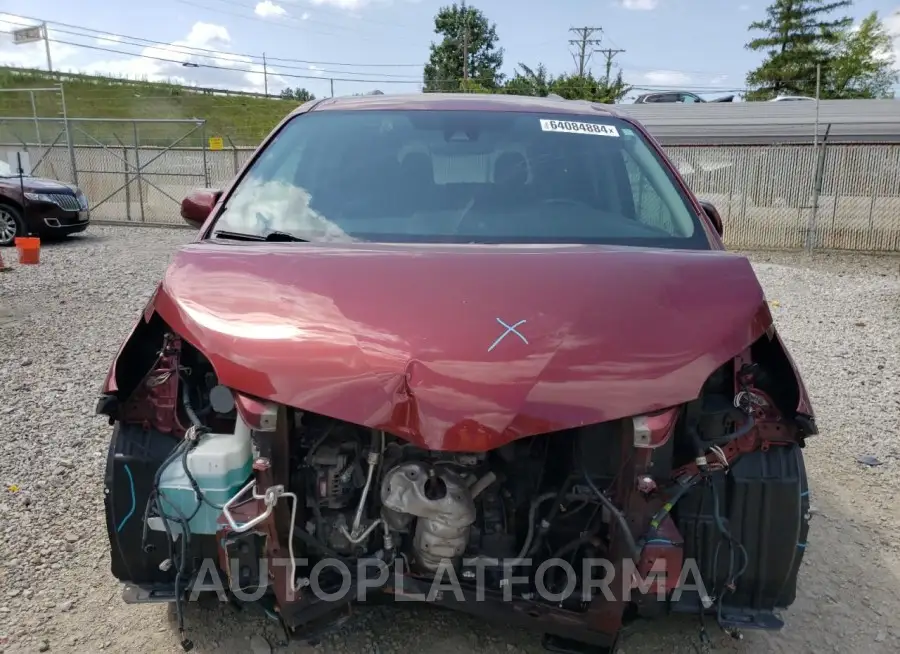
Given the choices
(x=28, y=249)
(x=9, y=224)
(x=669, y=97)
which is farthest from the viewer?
(x=669, y=97)

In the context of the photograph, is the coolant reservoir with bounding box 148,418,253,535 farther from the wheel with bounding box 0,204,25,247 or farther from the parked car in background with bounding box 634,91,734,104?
the parked car in background with bounding box 634,91,734,104

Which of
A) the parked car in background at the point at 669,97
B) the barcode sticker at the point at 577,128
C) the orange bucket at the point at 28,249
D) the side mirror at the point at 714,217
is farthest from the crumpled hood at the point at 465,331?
the parked car in background at the point at 669,97

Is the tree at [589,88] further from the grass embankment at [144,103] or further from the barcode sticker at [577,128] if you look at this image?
the barcode sticker at [577,128]

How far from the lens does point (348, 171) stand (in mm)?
2930

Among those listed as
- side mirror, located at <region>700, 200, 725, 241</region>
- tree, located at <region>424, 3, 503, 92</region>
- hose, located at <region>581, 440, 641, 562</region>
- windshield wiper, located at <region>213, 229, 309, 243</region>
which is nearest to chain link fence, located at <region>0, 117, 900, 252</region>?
side mirror, located at <region>700, 200, 725, 241</region>

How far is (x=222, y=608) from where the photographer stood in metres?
2.58

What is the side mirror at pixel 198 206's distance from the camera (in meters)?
3.21

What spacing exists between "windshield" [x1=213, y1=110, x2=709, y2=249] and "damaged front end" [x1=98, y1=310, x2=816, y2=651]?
2.36 ft

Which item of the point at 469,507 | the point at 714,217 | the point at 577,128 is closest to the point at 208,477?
the point at 469,507

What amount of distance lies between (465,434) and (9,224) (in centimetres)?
1275

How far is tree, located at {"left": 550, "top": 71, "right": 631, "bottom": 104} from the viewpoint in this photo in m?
46.2

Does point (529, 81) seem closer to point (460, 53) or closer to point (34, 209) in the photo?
point (460, 53)

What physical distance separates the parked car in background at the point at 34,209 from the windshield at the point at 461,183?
10.7m

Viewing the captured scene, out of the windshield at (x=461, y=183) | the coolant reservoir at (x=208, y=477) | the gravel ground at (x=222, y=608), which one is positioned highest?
the windshield at (x=461, y=183)
